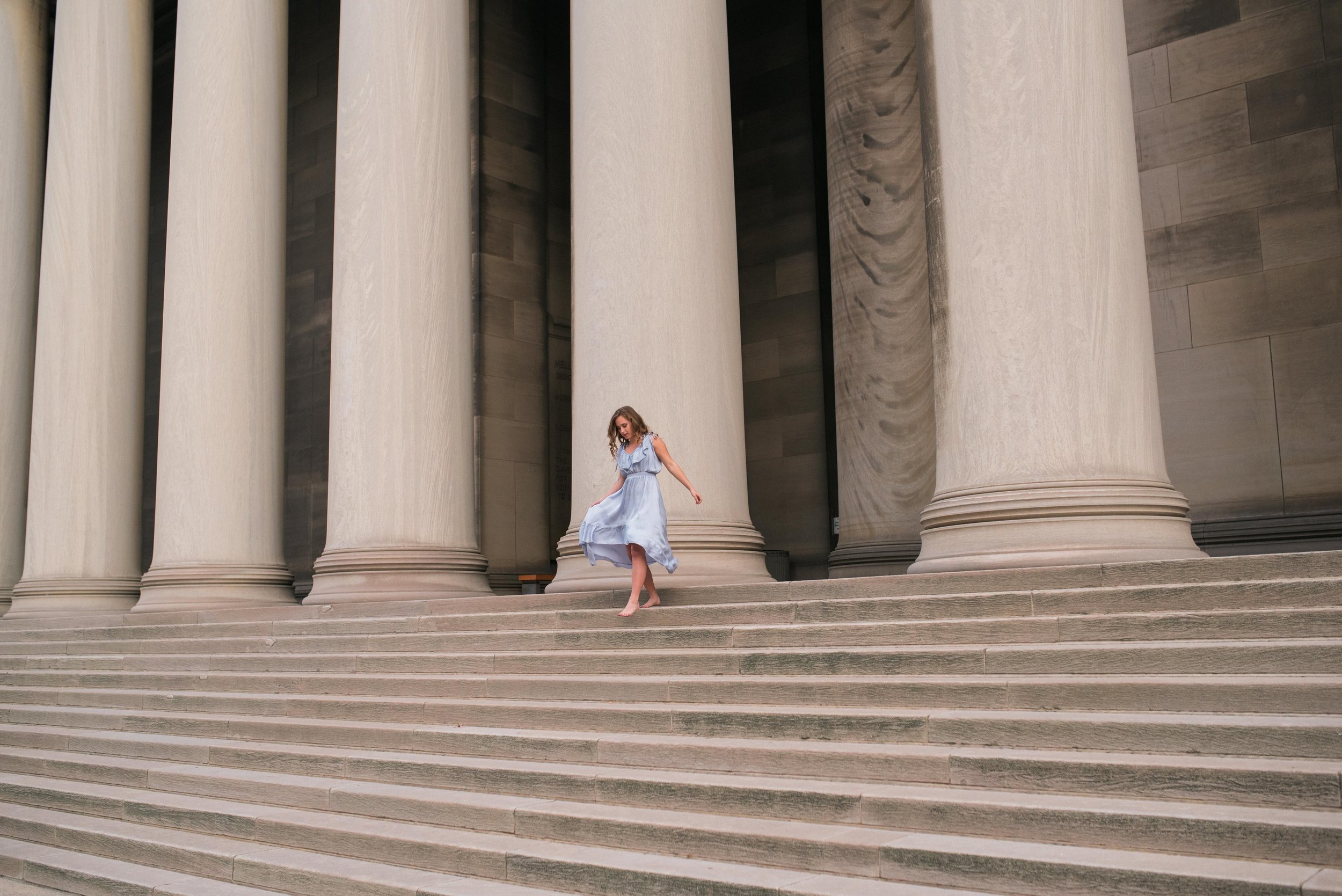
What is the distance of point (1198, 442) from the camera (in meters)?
28.0

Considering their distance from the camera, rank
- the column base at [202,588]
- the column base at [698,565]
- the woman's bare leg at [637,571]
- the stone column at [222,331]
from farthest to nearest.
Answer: the stone column at [222,331], the column base at [202,588], the column base at [698,565], the woman's bare leg at [637,571]

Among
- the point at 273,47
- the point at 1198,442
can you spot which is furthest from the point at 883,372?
the point at 273,47

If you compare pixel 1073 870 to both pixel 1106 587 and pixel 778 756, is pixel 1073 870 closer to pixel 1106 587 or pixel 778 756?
pixel 778 756

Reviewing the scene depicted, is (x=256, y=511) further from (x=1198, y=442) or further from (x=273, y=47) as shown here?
(x=1198, y=442)

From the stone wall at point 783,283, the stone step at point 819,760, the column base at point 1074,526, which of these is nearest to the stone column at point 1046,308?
the column base at point 1074,526

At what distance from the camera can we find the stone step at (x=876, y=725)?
11836mm

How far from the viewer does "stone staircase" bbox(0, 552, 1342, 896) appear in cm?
1116

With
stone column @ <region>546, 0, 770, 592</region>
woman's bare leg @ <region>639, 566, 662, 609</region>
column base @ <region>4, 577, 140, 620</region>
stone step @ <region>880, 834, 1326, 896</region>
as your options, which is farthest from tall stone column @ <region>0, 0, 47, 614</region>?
stone step @ <region>880, 834, 1326, 896</region>

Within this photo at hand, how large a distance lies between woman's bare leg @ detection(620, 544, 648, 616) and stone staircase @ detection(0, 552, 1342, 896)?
0.53 metres

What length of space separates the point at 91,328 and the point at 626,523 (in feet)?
84.3

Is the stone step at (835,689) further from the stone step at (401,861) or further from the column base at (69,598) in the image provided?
the column base at (69,598)

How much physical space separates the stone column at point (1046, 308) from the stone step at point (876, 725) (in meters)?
5.16

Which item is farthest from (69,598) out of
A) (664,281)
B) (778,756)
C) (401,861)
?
(778,756)

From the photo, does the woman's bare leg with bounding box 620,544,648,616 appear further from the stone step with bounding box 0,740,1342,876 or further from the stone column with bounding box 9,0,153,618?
the stone column with bounding box 9,0,153,618
